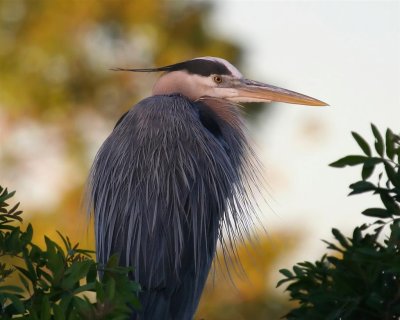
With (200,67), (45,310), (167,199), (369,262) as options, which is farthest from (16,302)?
(200,67)

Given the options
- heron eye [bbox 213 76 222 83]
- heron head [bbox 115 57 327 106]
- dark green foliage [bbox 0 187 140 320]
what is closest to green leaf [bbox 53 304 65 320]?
dark green foliage [bbox 0 187 140 320]

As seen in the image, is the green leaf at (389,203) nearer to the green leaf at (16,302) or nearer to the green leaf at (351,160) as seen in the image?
the green leaf at (351,160)

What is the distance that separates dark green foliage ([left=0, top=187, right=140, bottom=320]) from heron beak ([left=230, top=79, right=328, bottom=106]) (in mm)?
1886

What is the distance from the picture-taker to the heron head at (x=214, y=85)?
3.51 metres

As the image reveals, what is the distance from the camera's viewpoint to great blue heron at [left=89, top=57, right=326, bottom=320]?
275 cm

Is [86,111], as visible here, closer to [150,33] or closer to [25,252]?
[150,33]

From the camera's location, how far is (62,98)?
12.1 m

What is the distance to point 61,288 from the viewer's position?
1.79 m

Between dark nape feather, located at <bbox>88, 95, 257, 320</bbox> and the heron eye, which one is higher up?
the heron eye

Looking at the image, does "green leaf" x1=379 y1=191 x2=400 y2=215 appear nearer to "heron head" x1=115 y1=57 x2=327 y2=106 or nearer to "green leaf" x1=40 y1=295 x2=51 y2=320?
"green leaf" x1=40 y1=295 x2=51 y2=320

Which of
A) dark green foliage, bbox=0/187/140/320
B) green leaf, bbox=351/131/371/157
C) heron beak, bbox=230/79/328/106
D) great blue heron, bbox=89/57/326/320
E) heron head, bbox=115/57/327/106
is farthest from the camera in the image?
heron beak, bbox=230/79/328/106

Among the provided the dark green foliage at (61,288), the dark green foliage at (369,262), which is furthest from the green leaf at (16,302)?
the dark green foliage at (369,262)

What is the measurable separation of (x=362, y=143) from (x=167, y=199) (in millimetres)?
1046

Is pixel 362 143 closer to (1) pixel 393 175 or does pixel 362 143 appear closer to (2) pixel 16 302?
(1) pixel 393 175
